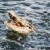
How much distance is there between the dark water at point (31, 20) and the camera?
1688 cm

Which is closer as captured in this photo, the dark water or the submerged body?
the dark water

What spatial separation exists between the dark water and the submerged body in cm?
43

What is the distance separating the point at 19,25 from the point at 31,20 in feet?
5.75

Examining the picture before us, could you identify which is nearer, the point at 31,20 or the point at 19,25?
the point at 19,25

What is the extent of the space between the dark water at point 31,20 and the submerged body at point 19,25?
0.43 meters

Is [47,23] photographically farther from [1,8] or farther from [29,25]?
[1,8]

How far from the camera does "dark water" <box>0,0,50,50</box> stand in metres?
16.9

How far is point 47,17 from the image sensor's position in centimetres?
2094

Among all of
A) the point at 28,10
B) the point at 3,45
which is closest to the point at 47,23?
the point at 28,10

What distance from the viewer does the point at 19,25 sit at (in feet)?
61.4

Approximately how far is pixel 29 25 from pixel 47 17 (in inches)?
99.7

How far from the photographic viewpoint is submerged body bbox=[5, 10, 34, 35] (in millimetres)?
18219

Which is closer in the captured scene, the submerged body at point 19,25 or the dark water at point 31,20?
the dark water at point 31,20

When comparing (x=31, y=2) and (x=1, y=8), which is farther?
(x=31, y=2)
